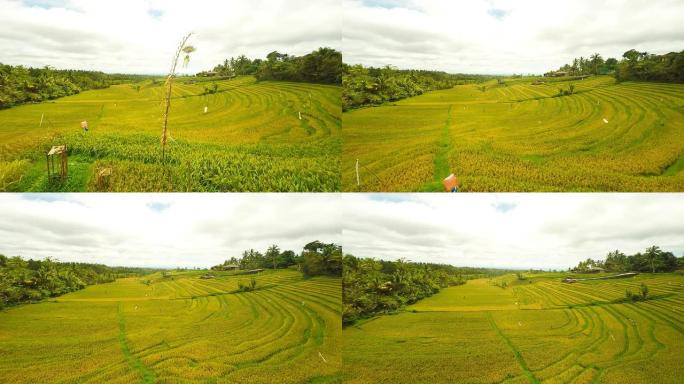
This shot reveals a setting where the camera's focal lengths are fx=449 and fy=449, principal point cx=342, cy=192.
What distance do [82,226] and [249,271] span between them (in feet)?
6.61

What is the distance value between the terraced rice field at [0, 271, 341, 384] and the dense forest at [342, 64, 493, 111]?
2277 mm

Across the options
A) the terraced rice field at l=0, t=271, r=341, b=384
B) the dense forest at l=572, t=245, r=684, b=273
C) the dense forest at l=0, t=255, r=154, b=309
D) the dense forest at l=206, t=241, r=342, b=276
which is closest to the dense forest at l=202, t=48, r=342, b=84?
the dense forest at l=206, t=241, r=342, b=276

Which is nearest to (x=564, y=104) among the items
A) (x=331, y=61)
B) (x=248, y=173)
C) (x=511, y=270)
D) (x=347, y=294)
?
(x=511, y=270)

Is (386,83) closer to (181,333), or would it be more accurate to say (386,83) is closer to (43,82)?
(181,333)

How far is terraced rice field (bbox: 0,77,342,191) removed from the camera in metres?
5.03

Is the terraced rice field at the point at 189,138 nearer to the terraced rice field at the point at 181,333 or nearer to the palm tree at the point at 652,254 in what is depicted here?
the terraced rice field at the point at 181,333

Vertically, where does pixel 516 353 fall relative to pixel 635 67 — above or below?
below

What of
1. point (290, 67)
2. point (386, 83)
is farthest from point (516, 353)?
point (290, 67)

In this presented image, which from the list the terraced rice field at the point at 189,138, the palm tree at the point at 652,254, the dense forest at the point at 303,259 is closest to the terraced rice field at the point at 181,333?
the dense forest at the point at 303,259

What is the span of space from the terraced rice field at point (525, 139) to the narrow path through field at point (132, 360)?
3.01 m

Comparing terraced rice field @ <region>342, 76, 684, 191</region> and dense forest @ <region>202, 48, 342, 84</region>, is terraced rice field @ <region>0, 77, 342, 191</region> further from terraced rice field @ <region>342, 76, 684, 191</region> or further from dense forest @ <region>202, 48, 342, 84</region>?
terraced rice field @ <region>342, 76, 684, 191</region>

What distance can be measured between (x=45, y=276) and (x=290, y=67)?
3810 mm

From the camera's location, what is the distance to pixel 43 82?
5293 millimetres

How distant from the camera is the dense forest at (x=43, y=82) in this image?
516cm
